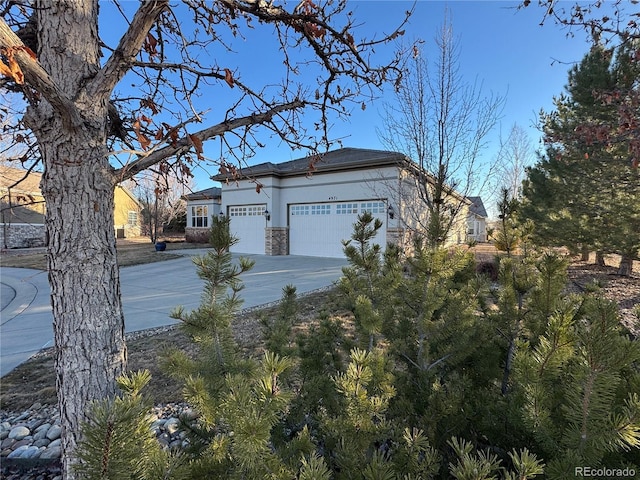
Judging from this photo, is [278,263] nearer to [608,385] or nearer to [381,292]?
[381,292]

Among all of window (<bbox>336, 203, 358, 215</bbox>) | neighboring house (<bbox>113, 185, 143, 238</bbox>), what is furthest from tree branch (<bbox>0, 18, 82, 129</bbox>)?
neighboring house (<bbox>113, 185, 143, 238</bbox>)

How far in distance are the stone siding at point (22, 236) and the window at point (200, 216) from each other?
12.8 m

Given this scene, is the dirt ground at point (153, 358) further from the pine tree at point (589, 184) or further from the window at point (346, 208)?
the window at point (346, 208)

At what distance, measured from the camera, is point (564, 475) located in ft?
3.19

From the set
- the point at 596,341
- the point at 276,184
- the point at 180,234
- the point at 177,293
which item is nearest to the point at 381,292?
the point at 596,341

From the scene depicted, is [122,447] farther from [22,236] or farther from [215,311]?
[22,236]

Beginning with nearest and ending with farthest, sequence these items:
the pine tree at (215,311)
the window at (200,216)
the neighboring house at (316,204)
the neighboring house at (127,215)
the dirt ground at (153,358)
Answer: the pine tree at (215,311) → the dirt ground at (153,358) → the neighboring house at (316,204) → the window at (200,216) → the neighboring house at (127,215)

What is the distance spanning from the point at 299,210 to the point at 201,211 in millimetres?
10830

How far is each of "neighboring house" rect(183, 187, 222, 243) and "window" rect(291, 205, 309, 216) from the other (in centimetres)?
836

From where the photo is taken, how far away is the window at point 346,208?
14906 millimetres

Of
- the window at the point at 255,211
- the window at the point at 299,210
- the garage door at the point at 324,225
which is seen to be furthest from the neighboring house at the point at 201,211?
the garage door at the point at 324,225

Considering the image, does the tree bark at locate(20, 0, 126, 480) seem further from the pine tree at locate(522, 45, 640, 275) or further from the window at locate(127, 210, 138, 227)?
the window at locate(127, 210, 138, 227)

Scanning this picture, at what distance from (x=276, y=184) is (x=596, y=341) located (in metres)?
16.6

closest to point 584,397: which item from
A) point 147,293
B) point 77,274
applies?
point 77,274
